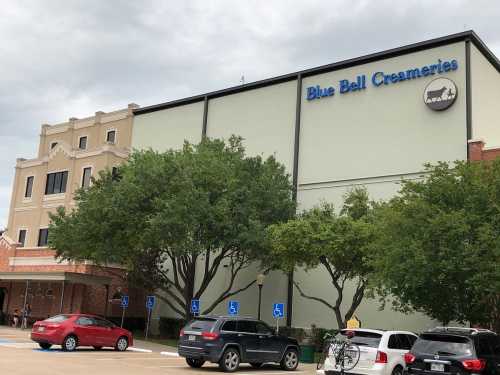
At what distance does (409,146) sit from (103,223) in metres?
16.8

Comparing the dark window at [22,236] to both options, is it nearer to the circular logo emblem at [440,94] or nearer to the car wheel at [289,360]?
the circular logo emblem at [440,94]

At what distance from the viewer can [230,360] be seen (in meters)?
19.7

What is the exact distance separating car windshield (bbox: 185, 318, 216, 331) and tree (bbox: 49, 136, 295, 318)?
9804mm

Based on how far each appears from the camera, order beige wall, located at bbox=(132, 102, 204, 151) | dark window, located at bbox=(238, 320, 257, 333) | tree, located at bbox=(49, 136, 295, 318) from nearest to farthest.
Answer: dark window, located at bbox=(238, 320, 257, 333) → tree, located at bbox=(49, 136, 295, 318) → beige wall, located at bbox=(132, 102, 204, 151)

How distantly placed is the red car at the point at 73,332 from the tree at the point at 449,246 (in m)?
11.2

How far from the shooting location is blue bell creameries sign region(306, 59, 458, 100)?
111ft

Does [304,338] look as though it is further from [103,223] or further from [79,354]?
[79,354]

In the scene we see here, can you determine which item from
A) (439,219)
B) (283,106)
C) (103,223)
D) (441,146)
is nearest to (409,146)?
(441,146)

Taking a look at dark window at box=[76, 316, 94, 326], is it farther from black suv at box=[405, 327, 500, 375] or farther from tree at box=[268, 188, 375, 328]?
black suv at box=[405, 327, 500, 375]

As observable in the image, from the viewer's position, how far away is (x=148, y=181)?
3188cm

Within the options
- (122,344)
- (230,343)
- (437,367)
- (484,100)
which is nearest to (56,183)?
(122,344)

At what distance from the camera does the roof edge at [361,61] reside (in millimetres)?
33688

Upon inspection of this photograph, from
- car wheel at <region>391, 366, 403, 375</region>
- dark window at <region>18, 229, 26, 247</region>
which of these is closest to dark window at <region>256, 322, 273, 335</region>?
car wheel at <region>391, 366, 403, 375</region>

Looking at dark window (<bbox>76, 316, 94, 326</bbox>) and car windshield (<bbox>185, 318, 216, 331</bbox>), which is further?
dark window (<bbox>76, 316, 94, 326</bbox>)
